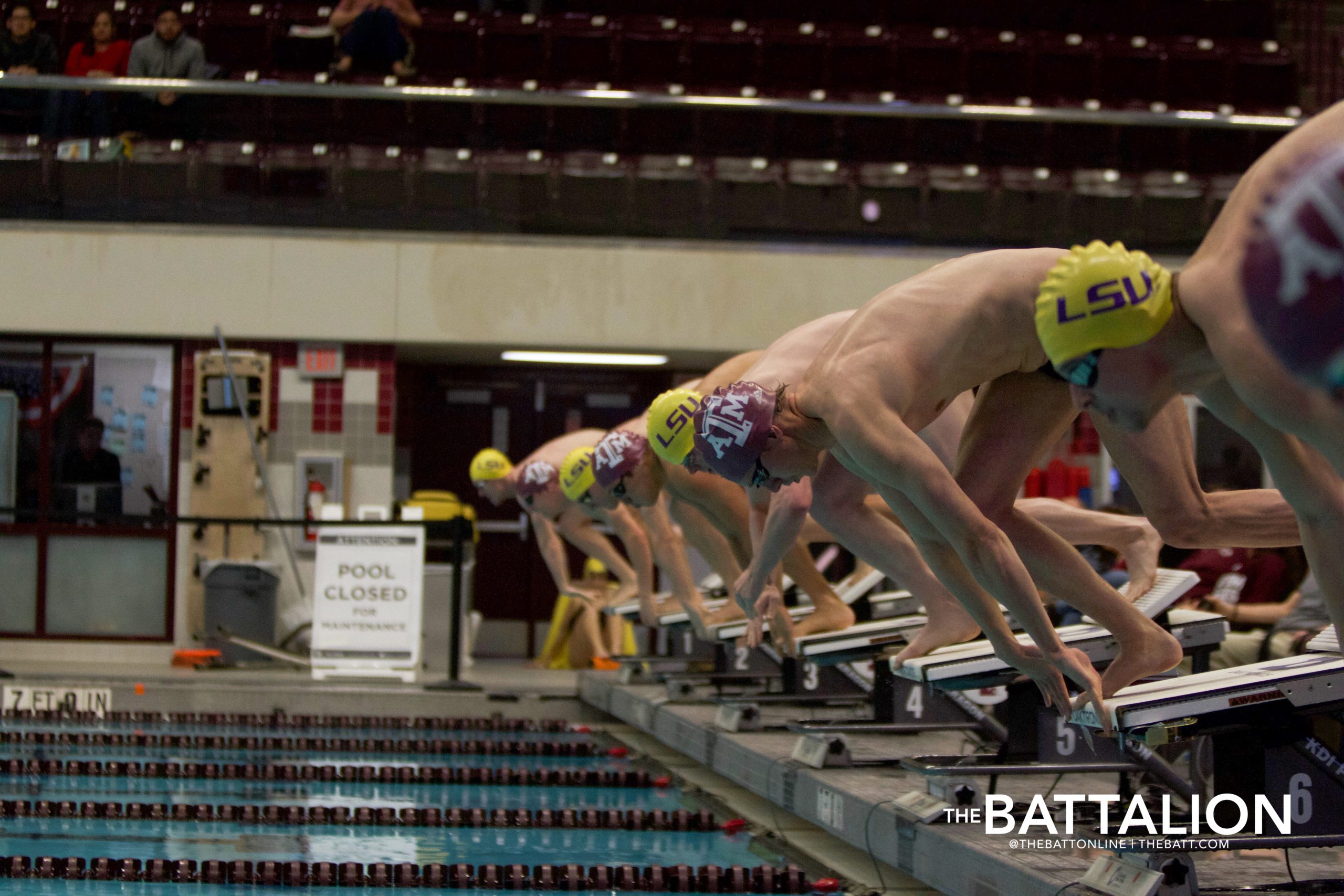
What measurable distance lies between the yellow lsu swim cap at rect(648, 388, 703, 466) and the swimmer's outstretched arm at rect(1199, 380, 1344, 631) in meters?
2.27

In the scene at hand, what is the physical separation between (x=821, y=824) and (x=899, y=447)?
1.58 meters

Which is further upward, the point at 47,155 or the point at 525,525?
the point at 47,155

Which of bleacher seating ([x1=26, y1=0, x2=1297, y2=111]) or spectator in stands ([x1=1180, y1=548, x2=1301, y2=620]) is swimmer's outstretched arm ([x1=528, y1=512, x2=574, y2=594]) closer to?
spectator in stands ([x1=1180, y1=548, x2=1301, y2=620])

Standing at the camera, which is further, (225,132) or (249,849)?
(225,132)

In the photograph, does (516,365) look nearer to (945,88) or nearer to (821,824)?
(945,88)

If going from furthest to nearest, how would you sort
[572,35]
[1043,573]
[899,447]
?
[572,35], [1043,573], [899,447]

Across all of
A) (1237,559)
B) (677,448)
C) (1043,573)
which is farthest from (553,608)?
(1043,573)

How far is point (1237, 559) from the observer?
608cm

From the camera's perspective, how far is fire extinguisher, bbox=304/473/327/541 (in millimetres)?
10578

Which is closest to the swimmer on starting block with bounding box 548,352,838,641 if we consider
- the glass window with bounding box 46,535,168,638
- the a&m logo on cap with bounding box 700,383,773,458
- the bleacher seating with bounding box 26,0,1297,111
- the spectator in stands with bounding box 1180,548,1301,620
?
the spectator in stands with bounding box 1180,548,1301,620

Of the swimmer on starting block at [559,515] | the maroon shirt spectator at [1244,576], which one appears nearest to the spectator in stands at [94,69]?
the swimmer on starting block at [559,515]

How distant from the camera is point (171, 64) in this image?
35.9 ft

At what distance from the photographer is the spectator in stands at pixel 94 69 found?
10.5 meters

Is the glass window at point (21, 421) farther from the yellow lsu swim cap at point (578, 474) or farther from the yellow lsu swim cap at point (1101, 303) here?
the yellow lsu swim cap at point (1101, 303)
